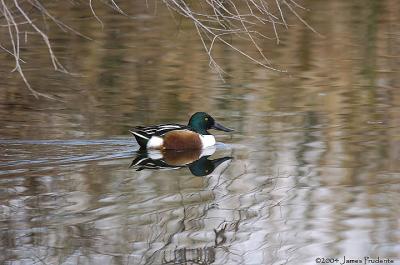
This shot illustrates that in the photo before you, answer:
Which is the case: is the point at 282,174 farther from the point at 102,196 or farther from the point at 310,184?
the point at 102,196

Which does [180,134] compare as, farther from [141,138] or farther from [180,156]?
[141,138]

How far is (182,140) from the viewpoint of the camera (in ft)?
38.7

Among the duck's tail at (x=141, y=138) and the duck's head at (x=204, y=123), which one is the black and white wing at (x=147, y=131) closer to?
the duck's tail at (x=141, y=138)

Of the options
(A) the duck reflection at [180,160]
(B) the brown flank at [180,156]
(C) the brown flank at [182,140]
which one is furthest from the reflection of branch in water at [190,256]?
(C) the brown flank at [182,140]

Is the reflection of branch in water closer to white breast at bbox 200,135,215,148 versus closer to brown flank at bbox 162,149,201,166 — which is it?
brown flank at bbox 162,149,201,166

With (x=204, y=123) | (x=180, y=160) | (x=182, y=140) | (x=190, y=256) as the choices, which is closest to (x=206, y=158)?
(x=180, y=160)

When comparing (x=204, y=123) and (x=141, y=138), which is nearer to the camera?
(x=141, y=138)

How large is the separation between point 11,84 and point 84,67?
1659 mm

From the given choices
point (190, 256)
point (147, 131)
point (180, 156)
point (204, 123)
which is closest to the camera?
point (190, 256)

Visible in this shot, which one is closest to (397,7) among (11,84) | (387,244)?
(11,84)

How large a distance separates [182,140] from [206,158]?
676 mm

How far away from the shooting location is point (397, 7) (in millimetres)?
21609

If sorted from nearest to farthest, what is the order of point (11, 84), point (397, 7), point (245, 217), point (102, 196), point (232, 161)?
point (245, 217) → point (102, 196) → point (232, 161) → point (11, 84) → point (397, 7)

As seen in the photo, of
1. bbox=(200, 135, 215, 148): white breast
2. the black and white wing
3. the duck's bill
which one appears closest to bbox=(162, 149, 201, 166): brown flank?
bbox=(200, 135, 215, 148): white breast
